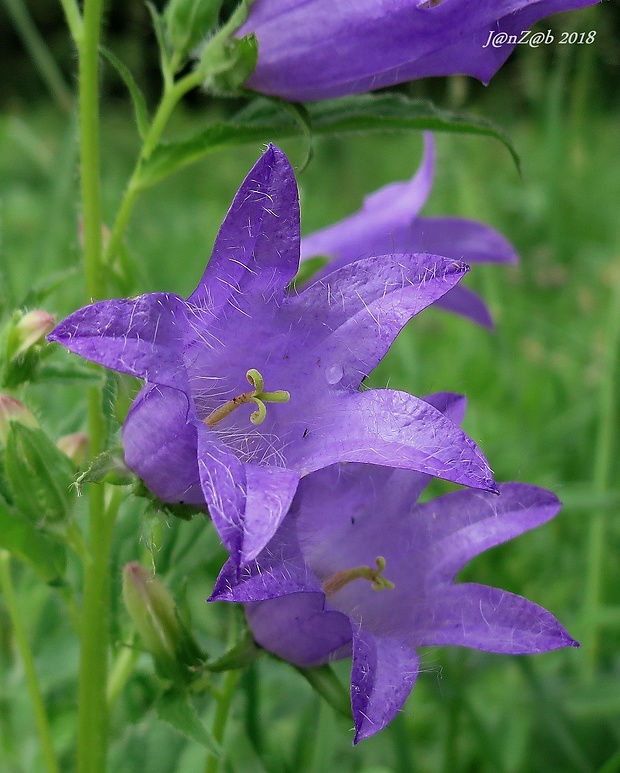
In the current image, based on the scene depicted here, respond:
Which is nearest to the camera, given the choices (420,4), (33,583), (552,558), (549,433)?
(420,4)

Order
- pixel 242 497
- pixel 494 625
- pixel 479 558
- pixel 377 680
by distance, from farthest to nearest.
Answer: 1. pixel 479 558
2. pixel 494 625
3. pixel 377 680
4. pixel 242 497

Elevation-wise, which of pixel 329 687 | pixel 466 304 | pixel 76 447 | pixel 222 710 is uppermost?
pixel 76 447

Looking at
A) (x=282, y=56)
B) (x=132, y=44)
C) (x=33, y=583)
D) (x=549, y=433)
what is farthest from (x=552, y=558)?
(x=132, y=44)

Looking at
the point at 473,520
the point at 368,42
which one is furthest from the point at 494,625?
the point at 368,42

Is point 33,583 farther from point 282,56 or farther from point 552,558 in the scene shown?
point 552,558

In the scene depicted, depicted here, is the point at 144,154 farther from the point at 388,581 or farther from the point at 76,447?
the point at 388,581

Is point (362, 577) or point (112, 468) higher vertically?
point (112, 468)
